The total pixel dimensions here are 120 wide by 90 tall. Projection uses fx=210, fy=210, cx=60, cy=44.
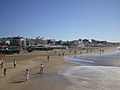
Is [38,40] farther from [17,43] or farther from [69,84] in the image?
[69,84]

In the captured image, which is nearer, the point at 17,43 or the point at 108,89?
the point at 108,89

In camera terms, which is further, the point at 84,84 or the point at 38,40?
the point at 38,40

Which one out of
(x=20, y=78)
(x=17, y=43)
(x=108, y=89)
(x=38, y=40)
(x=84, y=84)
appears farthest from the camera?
(x=38, y=40)

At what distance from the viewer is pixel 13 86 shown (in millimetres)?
20469

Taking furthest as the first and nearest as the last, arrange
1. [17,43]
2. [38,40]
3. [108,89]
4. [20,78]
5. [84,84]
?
[38,40]
[17,43]
[20,78]
[84,84]
[108,89]

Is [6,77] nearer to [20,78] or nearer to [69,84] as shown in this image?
[20,78]

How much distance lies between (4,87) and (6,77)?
15.7 feet

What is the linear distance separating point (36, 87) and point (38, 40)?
171 m

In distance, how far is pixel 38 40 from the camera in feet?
623

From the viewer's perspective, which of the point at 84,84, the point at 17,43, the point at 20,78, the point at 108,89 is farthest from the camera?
the point at 17,43

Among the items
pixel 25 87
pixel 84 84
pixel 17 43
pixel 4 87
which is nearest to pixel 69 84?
pixel 84 84

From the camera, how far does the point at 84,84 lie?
2172 cm

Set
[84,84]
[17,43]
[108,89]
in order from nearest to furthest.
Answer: [108,89] → [84,84] → [17,43]

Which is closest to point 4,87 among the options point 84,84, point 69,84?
point 69,84
